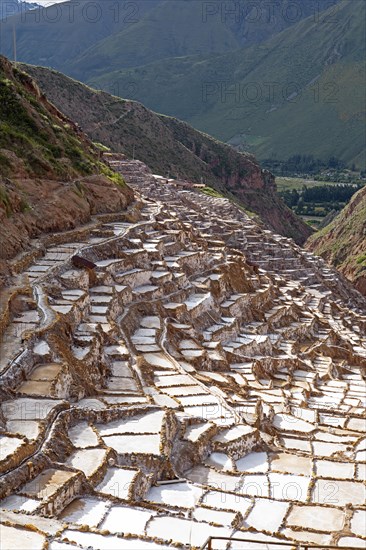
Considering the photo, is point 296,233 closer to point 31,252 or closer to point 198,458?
point 31,252

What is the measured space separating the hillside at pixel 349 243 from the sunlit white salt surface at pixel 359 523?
168ft

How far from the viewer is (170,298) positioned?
3039cm

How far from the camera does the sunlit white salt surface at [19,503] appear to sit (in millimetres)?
13297

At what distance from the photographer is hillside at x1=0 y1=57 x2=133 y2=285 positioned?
29594mm

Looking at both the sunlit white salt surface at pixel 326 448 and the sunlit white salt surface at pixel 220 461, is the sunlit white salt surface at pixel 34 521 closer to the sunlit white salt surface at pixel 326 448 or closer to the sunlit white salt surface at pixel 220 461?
the sunlit white salt surface at pixel 220 461

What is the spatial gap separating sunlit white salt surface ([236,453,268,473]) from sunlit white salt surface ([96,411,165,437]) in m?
2.38

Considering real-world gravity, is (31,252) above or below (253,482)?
above

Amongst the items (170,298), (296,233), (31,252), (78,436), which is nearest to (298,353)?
(170,298)

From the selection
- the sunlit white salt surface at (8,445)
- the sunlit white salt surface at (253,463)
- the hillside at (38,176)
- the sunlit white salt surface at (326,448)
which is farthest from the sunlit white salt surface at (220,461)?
the hillside at (38,176)

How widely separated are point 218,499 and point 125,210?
24328 mm

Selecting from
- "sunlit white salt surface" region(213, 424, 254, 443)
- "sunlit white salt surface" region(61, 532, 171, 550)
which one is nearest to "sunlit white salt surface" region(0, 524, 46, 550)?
"sunlit white salt surface" region(61, 532, 171, 550)

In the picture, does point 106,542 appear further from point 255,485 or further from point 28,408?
point 255,485

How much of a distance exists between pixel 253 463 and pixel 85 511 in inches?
261

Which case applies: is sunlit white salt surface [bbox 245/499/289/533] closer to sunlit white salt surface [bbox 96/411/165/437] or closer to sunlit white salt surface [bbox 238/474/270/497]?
sunlit white salt surface [bbox 238/474/270/497]
